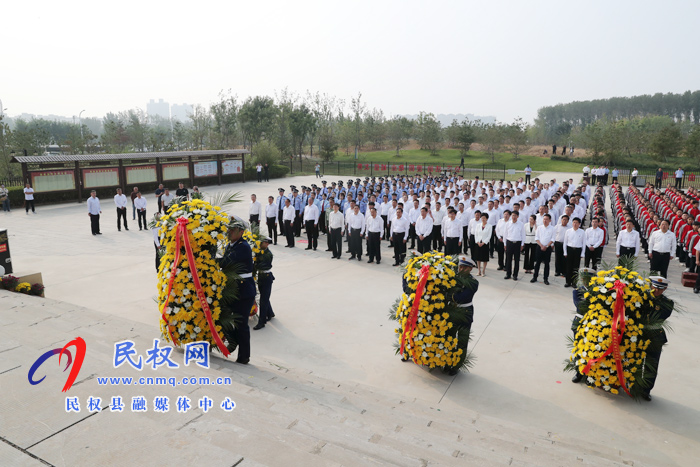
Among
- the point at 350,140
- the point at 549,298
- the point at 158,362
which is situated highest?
the point at 350,140

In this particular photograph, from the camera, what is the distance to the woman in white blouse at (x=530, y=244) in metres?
10.4

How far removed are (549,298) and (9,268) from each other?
34.9 ft

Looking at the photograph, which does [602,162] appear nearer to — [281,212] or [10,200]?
[281,212]

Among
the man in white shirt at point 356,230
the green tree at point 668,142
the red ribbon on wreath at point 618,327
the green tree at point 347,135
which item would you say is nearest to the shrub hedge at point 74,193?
the man in white shirt at point 356,230

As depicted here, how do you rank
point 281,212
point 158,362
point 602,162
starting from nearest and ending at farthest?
1. point 158,362
2. point 281,212
3. point 602,162

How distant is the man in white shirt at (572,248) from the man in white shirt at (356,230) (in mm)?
4805

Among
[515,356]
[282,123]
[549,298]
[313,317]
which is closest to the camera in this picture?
[515,356]

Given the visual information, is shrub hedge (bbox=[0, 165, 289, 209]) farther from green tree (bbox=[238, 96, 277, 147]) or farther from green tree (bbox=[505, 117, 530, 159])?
green tree (bbox=[505, 117, 530, 159])

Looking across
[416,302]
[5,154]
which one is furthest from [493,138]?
[416,302]

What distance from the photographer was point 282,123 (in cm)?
4944

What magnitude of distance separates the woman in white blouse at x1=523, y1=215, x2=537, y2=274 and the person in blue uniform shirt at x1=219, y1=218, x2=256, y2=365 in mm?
7070

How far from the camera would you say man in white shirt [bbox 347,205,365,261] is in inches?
470

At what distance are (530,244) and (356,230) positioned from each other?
13.8ft

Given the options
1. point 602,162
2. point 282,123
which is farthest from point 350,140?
point 602,162
